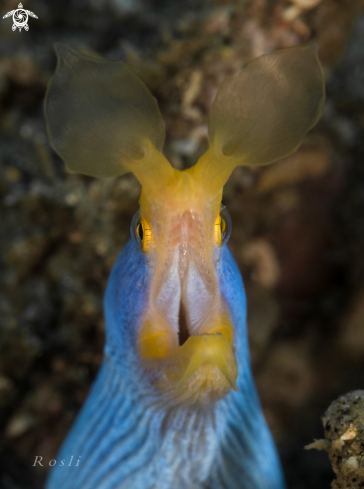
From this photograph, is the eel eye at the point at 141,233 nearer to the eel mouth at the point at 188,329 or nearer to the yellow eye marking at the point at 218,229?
the eel mouth at the point at 188,329

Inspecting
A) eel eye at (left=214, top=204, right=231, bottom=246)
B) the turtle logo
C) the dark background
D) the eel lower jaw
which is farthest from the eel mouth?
the turtle logo

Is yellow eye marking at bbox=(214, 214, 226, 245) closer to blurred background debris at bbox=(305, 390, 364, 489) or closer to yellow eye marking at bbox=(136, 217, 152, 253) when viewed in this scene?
yellow eye marking at bbox=(136, 217, 152, 253)

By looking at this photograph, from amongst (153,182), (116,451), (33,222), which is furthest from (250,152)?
(33,222)

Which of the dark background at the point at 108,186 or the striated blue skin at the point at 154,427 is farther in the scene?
the dark background at the point at 108,186

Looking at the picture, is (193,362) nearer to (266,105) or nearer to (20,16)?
(266,105)

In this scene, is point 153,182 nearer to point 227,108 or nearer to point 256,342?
point 227,108

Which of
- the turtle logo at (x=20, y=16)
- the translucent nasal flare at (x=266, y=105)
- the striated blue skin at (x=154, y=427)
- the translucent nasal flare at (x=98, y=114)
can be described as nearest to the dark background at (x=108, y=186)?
the turtle logo at (x=20, y=16)
